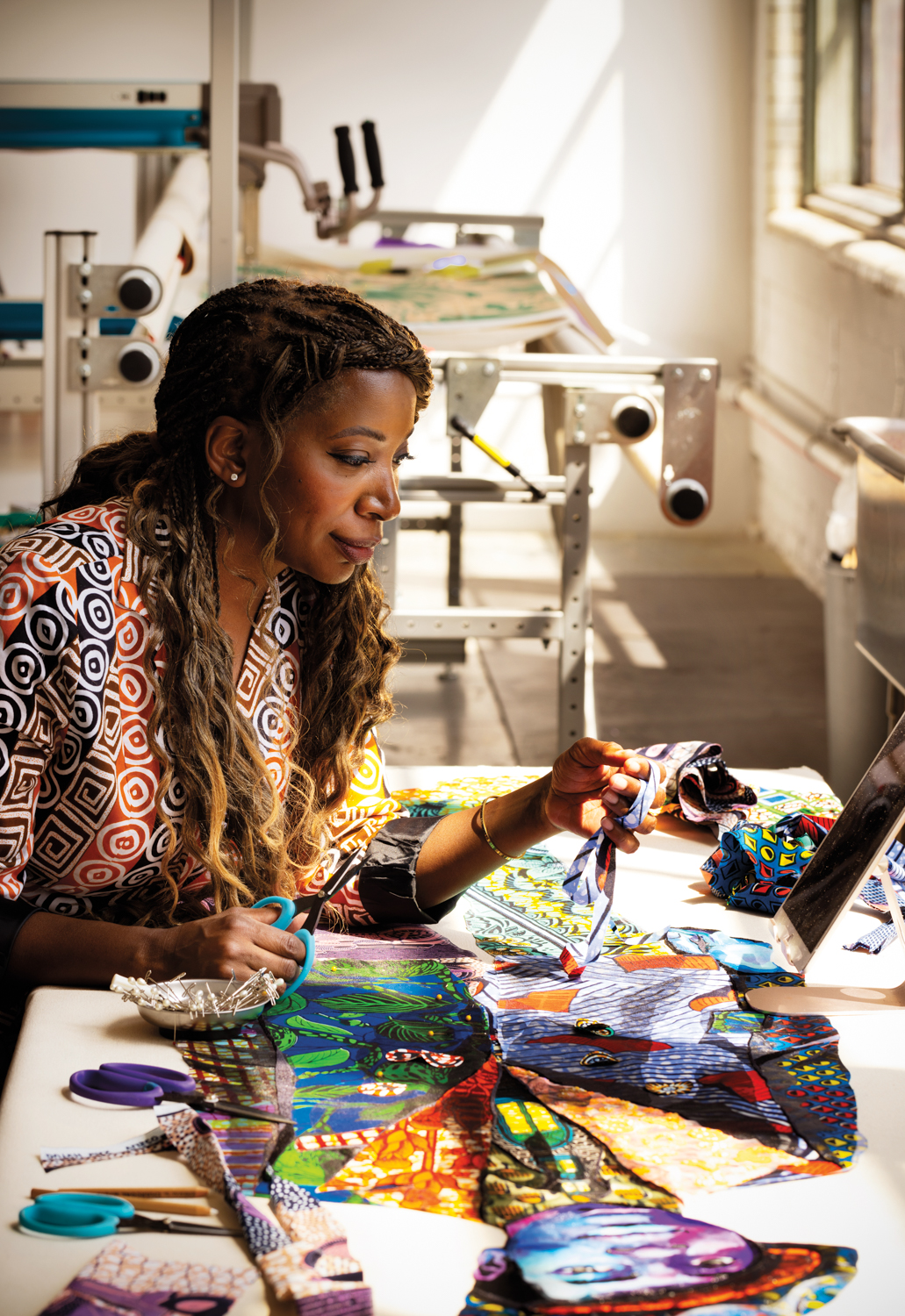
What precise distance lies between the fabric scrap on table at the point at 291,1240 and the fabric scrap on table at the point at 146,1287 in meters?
0.02

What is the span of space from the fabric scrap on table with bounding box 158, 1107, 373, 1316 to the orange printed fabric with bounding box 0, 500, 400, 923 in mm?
347

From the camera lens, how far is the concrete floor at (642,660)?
171 inches

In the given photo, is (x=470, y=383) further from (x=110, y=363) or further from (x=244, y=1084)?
(x=244, y=1084)

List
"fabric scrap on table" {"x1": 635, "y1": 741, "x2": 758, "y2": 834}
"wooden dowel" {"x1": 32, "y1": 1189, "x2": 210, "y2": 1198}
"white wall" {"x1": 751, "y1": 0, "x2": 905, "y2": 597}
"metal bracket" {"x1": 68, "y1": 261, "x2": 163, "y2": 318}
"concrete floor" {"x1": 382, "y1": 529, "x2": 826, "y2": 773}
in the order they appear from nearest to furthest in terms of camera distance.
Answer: "wooden dowel" {"x1": 32, "y1": 1189, "x2": 210, "y2": 1198}
"fabric scrap on table" {"x1": 635, "y1": 741, "x2": 758, "y2": 834}
"metal bracket" {"x1": 68, "y1": 261, "x2": 163, "y2": 318}
"concrete floor" {"x1": 382, "y1": 529, "x2": 826, "y2": 773}
"white wall" {"x1": 751, "y1": 0, "x2": 905, "y2": 597}

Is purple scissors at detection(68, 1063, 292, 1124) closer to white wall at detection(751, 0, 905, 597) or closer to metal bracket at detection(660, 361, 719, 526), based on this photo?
metal bracket at detection(660, 361, 719, 526)

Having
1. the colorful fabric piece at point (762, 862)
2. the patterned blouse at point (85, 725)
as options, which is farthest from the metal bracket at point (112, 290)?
the colorful fabric piece at point (762, 862)

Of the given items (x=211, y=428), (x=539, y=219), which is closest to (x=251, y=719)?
(x=211, y=428)

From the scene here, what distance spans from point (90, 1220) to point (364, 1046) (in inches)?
13.1

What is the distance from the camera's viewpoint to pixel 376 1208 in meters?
0.99

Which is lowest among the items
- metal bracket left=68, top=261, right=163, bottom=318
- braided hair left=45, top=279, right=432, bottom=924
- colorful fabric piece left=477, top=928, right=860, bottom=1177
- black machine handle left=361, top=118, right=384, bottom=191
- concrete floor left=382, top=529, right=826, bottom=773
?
concrete floor left=382, top=529, right=826, bottom=773

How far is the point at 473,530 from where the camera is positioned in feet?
23.1

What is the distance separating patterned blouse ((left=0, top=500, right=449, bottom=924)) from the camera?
125cm

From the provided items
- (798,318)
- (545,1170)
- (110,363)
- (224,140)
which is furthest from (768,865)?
(798,318)

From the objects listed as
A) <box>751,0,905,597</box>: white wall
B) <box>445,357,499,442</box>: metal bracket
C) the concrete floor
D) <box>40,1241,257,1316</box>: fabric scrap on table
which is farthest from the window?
<box>40,1241,257,1316</box>: fabric scrap on table
